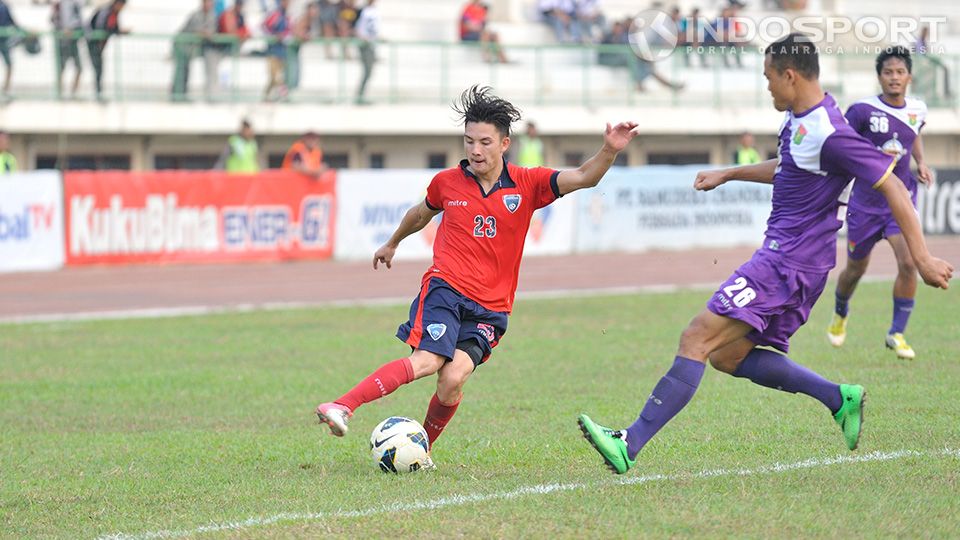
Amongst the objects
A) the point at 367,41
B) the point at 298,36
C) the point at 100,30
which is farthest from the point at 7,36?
the point at 367,41

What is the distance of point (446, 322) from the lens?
23.1 feet

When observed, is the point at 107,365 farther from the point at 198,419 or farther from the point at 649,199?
the point at 649,199

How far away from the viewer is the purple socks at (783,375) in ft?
22.7

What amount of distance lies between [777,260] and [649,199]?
21140 millimetres

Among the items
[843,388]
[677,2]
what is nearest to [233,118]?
[677,2]

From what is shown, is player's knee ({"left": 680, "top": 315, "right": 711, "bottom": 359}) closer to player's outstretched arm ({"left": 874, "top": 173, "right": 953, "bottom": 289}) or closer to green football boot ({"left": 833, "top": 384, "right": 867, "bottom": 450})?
green football boot ({"left": 833, "top": 384, "right": 867, "bottom": 450})

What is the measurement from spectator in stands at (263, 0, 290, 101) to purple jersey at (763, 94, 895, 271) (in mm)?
23853

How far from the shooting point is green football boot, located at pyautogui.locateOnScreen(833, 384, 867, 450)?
22.4 ft

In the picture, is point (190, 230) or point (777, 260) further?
point (190, 230)

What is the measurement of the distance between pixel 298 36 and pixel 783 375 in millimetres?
24200

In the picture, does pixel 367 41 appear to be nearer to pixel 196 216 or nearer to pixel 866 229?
pixel 196 216

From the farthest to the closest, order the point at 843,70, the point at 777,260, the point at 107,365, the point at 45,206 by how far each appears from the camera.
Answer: the point at 843,70 < the point at 45,206 < the point at 107,365 < the point at 777,260

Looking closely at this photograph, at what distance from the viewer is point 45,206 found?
22312 millimetres

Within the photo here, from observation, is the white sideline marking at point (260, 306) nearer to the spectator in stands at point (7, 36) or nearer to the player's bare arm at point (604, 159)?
the player's bare arm at point (604, 159)
